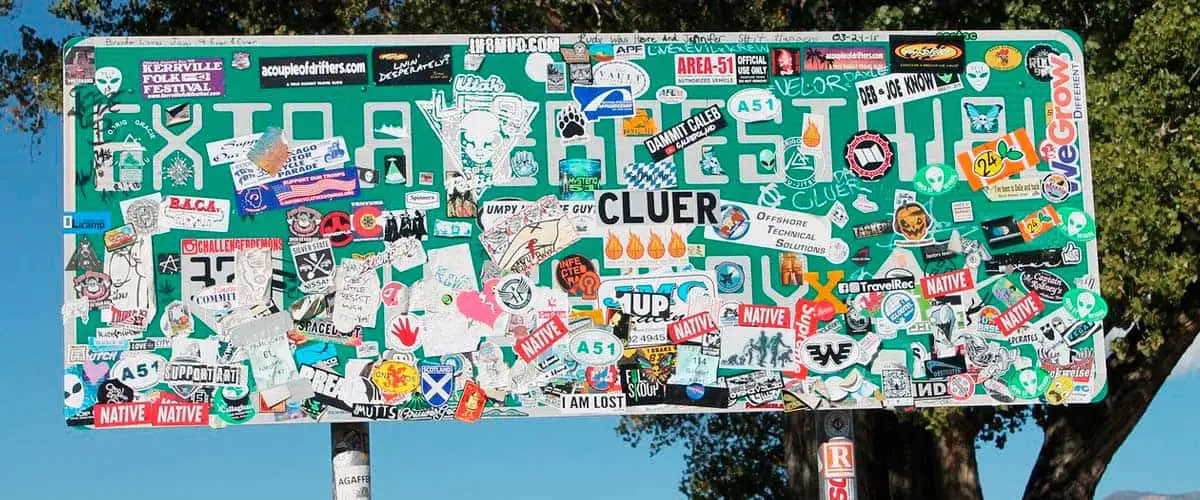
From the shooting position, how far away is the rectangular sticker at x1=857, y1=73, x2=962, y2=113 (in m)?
12.3

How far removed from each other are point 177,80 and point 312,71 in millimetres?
950

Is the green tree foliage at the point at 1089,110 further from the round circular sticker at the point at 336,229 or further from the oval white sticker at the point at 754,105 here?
the round circular sticker at the point at 336,229

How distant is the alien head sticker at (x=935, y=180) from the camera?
12.2 meters

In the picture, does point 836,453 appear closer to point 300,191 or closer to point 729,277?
point 729,277

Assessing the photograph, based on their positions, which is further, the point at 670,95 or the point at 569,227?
the point at 670,95

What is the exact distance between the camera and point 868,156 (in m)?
12.2

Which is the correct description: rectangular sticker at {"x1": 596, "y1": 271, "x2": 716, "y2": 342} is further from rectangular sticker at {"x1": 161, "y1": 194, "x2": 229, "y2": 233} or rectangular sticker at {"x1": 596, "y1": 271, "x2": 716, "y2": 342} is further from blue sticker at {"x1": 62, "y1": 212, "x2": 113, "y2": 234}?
blue sticker at {"x1": 62, "y1": 212, "x2": 113, "y2": 234}

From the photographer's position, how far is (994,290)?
12.3 meters

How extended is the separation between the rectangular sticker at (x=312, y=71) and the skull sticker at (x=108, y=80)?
99 cm

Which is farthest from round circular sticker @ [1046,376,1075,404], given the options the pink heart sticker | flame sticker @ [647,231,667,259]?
the pink heart sticker

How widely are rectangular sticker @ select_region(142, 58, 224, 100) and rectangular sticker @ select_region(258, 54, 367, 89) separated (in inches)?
14.2

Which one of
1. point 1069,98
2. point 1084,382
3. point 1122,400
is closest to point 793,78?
point 1069,98

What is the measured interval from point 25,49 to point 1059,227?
41.7 feet

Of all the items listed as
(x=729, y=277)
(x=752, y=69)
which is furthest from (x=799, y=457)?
(x=752, y=69)
